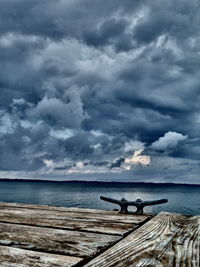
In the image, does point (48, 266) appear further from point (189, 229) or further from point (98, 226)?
point (189, 229)

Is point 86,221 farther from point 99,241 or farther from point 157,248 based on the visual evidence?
point 157,248

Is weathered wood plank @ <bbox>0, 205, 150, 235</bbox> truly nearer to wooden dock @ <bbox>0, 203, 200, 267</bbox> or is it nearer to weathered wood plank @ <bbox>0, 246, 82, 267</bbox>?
wooden dock @ <bbox>0, 203, 200, 267</bbox>

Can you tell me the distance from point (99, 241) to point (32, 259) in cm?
58

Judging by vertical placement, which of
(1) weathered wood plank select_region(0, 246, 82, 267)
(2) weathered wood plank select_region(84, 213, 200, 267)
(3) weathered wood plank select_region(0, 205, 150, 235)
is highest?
(2) weathered wood plank select_region(84, 213, 200, 267)

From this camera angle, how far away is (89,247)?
1.93 m

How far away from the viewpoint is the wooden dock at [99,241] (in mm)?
1625

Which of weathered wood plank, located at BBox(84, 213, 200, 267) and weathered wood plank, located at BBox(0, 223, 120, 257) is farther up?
weathered wood plank, located at BBox(84, 213, 200, 267)

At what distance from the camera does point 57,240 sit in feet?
7.04

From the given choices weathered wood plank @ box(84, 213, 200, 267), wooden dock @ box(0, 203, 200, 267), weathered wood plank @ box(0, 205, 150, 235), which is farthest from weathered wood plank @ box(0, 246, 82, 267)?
weathered wood plank @ box(0, 205, 150, 235)

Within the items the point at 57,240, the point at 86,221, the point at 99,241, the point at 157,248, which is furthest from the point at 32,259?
the point at 86,221

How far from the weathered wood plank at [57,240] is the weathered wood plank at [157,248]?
151 millimetres

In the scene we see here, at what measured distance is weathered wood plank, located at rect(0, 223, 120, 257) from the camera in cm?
189

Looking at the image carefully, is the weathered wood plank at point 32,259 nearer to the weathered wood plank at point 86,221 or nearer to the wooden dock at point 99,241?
the wooden dock at point 99,241

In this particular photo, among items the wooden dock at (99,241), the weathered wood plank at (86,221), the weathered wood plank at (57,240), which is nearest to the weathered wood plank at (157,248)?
the wooden dock at (99,241)
